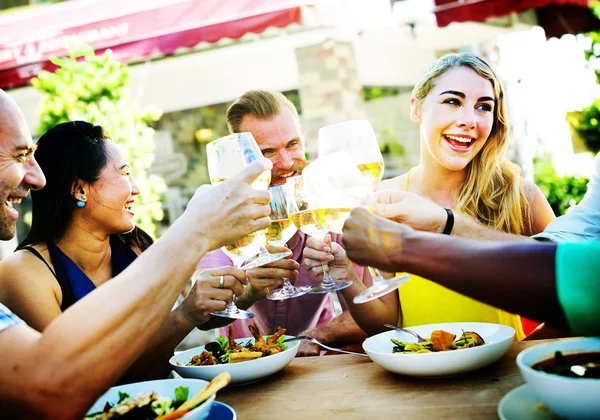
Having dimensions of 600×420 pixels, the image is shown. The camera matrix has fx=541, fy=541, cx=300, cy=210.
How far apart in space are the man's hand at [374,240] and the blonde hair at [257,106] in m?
1.62

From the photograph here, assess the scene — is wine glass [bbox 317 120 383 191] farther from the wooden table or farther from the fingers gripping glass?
the wooden table

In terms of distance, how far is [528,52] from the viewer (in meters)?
6.60

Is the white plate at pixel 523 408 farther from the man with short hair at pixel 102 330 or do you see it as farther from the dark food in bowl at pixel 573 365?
the man with short hair at pixel 102 330

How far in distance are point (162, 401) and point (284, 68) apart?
5.74 meters

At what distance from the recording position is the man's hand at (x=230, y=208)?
4.38ft

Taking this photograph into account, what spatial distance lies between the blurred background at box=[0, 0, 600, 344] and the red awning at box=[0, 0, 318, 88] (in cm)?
1

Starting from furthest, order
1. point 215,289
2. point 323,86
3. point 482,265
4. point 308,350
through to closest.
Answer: point 323,86 → point 308,350 → point 215,289 → point 482,265

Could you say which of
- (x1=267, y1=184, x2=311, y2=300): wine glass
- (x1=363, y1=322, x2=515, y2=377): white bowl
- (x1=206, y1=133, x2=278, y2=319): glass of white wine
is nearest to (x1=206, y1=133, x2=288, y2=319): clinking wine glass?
(x1=206, y1=133, x2=278, y2=319): glass of white wine

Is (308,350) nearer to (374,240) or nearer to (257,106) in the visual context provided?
(374,240)

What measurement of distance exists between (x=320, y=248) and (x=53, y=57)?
4330mm

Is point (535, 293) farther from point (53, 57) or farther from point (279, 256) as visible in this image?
point (53, 57)

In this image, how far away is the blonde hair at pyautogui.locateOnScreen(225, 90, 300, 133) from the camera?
282 cm

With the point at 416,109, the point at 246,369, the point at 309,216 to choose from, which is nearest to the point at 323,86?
the point at 416,109

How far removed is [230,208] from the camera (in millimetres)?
1365
